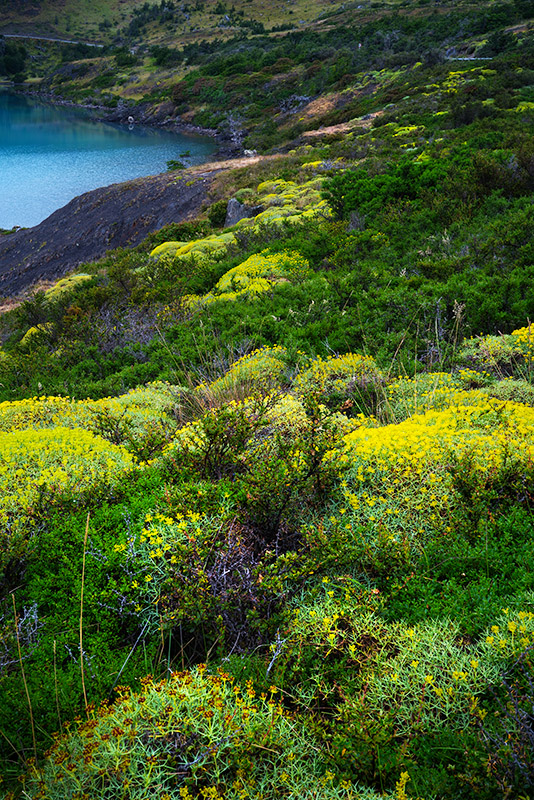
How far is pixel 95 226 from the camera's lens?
29141 mm

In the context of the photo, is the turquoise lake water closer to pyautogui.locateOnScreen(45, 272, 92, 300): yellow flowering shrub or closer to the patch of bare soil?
the patch of bare soil

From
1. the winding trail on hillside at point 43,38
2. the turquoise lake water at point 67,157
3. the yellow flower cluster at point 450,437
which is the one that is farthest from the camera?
the winding trail on hillside at point 43,38

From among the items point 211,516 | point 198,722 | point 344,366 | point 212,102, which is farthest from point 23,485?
point 212,102

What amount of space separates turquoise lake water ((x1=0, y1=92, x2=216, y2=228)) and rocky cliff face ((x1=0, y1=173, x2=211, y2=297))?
6483 millimetres

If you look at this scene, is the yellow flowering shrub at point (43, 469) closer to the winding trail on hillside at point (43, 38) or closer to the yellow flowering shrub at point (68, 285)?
the yellow flowering shrub at point (68, 285)

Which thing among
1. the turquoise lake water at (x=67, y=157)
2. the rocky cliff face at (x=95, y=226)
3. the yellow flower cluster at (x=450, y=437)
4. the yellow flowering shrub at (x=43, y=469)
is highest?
the turquoise lake water at (x=67, y=157)

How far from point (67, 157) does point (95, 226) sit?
89.2 ft

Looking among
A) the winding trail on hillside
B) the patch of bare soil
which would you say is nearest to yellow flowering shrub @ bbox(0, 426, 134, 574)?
the patch of bare soil

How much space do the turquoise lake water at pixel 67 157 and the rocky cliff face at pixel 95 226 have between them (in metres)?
6.48

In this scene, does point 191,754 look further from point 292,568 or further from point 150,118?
point 150,118

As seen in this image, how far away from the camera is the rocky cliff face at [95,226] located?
26.9 metres

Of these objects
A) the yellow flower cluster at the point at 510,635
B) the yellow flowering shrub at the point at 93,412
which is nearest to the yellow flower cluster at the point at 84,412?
the yellow flowering shrub at the point at 93,412

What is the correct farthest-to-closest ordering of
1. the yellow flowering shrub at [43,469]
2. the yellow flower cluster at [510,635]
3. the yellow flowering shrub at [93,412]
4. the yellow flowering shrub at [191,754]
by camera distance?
the yellow flowering shrub at [93,412] → the yellow flowering shrub at [43,469] → the yellow flower cluster at [510,635] → the yellow flowering shrub at [191,754]

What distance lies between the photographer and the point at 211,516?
3.14 metres
